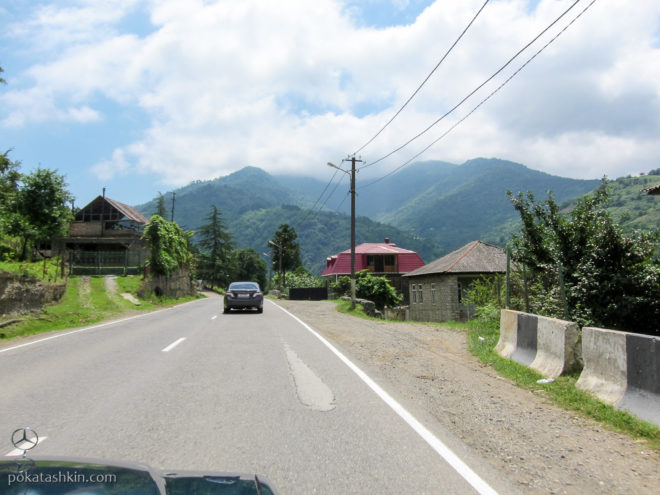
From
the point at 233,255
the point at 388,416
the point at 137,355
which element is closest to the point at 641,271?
the point at 388,416

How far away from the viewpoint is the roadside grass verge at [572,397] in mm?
4988

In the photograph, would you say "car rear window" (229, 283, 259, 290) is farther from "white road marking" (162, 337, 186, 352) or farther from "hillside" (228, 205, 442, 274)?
"hillside" (228, 205, 442, 274)

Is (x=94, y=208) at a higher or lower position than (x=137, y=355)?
higher

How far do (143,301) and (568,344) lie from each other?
90.3 feet

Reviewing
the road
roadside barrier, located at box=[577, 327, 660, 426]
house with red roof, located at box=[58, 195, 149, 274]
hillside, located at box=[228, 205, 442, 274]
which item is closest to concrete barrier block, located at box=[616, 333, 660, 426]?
roadside barrier, located at box=[577, 327, 660, 426]

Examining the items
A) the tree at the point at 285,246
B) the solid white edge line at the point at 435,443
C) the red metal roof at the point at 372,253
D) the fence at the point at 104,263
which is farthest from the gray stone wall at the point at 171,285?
the tree at the point at 285,246

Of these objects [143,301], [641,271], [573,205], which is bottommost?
[143,301]

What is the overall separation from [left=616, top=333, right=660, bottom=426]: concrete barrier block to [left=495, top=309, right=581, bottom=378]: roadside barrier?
1579mm

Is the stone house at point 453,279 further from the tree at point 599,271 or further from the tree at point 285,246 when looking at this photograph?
the tree at point 285,246

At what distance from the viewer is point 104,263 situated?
36281mm

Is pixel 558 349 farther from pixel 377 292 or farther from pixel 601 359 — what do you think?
pixel 377 292

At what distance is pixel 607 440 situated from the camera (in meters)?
4.77

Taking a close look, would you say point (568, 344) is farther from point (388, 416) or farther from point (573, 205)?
point (573, 205)

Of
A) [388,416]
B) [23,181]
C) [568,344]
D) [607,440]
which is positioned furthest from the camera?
[23,181]
